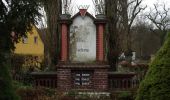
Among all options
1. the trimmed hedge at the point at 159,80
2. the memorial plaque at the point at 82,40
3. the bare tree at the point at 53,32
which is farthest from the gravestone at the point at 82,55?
the trimmed hedge at the point at 159,80

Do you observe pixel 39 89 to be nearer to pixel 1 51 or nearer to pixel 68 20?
pixel 68 20

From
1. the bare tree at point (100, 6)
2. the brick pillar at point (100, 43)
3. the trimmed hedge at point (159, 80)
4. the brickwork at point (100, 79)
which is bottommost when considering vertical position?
the brickwork at point (100, 79)

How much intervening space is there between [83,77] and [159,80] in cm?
1318

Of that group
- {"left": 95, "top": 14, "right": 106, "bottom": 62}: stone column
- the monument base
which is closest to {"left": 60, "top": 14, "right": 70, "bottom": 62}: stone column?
the monument base

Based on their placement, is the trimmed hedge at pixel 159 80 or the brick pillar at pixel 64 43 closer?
the trimmed hedge at pixel 159 80

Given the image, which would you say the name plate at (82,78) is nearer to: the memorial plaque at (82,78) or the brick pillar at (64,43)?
the memorial plaque at (82,78)

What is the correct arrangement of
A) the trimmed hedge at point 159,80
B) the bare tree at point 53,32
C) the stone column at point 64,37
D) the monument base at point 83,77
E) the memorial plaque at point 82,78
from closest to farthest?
the trimmed hedge at point 159,80 → the monument base at point 83,77 → the memorial plaque at point 82,78 → the stone column at point 64,37 → the bare tree at point 53,32

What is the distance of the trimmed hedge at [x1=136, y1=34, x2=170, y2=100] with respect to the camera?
7836 millimetres

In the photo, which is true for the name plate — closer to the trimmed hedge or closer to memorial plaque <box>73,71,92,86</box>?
memorial plaque <box>73,71,92,86</box>

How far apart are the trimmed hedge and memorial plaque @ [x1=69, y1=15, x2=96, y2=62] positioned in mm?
12862

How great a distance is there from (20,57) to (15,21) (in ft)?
57.4

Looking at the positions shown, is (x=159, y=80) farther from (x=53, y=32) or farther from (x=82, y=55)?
(x=53, y=32)

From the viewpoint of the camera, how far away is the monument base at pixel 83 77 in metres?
20.9

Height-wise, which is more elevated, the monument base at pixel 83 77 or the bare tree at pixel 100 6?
the bare tree at pixel 100 6
